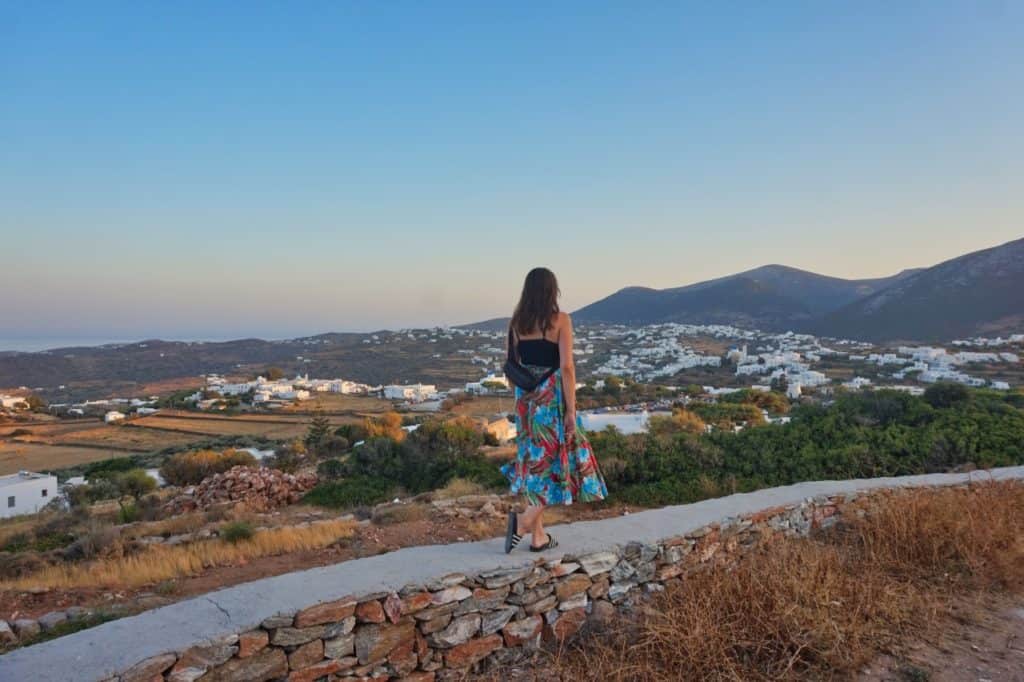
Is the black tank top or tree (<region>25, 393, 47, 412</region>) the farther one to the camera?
tree (<region>25, 393, 47, 412</region>)

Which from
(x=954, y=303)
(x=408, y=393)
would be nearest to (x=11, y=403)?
(x=408, y=393)

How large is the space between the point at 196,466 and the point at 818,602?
16.6 meters

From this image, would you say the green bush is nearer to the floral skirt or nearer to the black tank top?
the floral skirt

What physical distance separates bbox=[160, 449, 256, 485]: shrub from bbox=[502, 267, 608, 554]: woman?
47.7 ft

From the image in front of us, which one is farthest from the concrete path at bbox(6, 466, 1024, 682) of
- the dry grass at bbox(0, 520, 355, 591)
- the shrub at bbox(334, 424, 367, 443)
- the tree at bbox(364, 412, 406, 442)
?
the shrub at bbox(334, 424, 367, 443)

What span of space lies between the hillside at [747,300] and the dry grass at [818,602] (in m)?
83.9

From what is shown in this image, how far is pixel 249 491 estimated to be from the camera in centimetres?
1077

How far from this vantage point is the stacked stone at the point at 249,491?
10445 millimetres

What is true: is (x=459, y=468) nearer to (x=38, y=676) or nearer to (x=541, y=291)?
(x=541, y=291)

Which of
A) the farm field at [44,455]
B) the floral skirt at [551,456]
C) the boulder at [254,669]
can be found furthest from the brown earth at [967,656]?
the farm field at [44,455]

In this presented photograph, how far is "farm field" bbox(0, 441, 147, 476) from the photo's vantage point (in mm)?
27578

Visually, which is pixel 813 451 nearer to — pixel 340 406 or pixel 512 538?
pixel 512 538

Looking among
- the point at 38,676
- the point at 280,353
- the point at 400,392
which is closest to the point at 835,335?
the point at 400,392

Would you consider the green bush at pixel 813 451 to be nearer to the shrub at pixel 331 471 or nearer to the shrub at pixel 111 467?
the shrub at pixel 331 471
